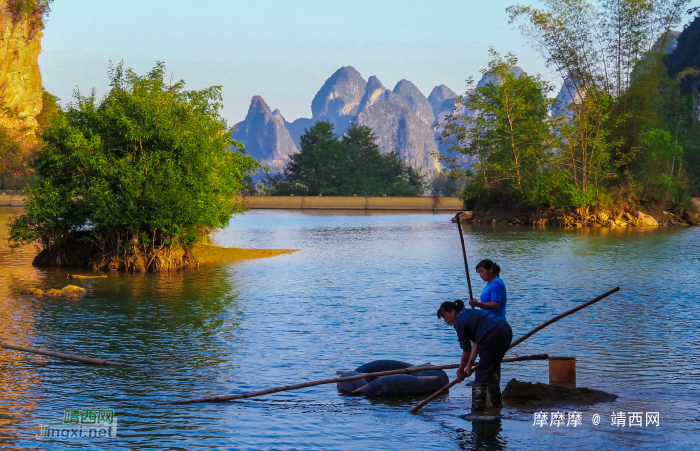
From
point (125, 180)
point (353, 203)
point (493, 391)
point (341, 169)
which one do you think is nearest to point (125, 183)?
point (125, 180)

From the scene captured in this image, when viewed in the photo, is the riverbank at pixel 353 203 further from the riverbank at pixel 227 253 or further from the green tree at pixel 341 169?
the riverbank at pixel 227 253

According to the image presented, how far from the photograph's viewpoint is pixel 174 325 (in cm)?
1647

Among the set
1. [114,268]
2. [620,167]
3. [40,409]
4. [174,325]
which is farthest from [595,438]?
[620,167]

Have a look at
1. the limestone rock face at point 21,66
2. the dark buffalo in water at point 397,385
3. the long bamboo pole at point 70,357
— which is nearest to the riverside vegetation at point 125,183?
the long bamboo pole at point 70,357

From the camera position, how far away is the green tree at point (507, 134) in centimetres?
6368

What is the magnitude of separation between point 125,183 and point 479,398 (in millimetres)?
18191

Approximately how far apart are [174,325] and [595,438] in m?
10.4

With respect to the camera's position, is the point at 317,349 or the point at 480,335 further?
the point at 317,349

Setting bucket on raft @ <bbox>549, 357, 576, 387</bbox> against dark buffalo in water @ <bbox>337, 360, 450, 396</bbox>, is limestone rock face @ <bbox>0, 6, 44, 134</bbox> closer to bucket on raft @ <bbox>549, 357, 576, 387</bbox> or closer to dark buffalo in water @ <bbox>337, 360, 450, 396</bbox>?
dark buffalo in water @ <bbox>337, 360, 450, 396</bbox>

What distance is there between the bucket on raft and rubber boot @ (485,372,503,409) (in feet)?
4.82

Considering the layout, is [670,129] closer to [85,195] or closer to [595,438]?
[85,195]

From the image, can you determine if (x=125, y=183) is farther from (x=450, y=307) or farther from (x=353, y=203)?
(x=353, y=203)

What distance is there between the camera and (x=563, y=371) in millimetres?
11055

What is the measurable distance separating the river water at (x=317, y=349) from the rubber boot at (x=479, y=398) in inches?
12.8
